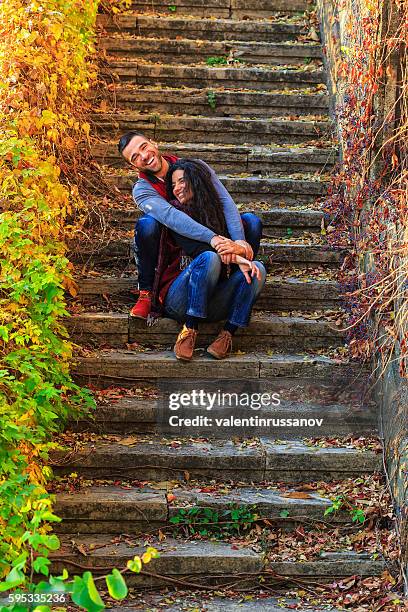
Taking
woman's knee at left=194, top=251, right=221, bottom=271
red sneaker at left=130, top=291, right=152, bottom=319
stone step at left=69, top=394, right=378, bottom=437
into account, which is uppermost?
woman's knee at left=194, top=251, right=221, bottom=271

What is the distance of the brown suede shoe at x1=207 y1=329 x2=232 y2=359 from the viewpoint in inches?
181

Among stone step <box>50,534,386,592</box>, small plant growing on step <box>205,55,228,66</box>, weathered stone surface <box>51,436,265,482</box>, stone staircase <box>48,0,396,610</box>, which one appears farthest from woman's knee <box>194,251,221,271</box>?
small plant growing on step <box>205,55,228,66</box>

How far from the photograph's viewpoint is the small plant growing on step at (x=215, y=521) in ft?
12.9

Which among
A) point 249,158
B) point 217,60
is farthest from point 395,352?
point 217,60

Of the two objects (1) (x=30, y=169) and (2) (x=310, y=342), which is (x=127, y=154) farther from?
(2) (x=310, y=342)

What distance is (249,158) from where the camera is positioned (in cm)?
596

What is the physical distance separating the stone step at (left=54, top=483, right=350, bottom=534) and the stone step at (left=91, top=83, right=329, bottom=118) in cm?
323

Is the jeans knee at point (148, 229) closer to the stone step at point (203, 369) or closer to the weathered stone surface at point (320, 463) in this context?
the stone step at point (203, 369)

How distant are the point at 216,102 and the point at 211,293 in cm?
232

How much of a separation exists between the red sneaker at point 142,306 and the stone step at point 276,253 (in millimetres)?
534

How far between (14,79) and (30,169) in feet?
2.56

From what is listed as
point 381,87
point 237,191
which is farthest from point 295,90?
point 381,87

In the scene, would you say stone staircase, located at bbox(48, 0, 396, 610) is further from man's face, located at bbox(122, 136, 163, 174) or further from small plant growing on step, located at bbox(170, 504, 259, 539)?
man's face, located at bbox(122, 136, 163, 174)

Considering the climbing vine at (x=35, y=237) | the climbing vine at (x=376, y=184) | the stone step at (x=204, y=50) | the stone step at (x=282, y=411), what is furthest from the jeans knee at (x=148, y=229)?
the stone step at (x=204, y=50)
